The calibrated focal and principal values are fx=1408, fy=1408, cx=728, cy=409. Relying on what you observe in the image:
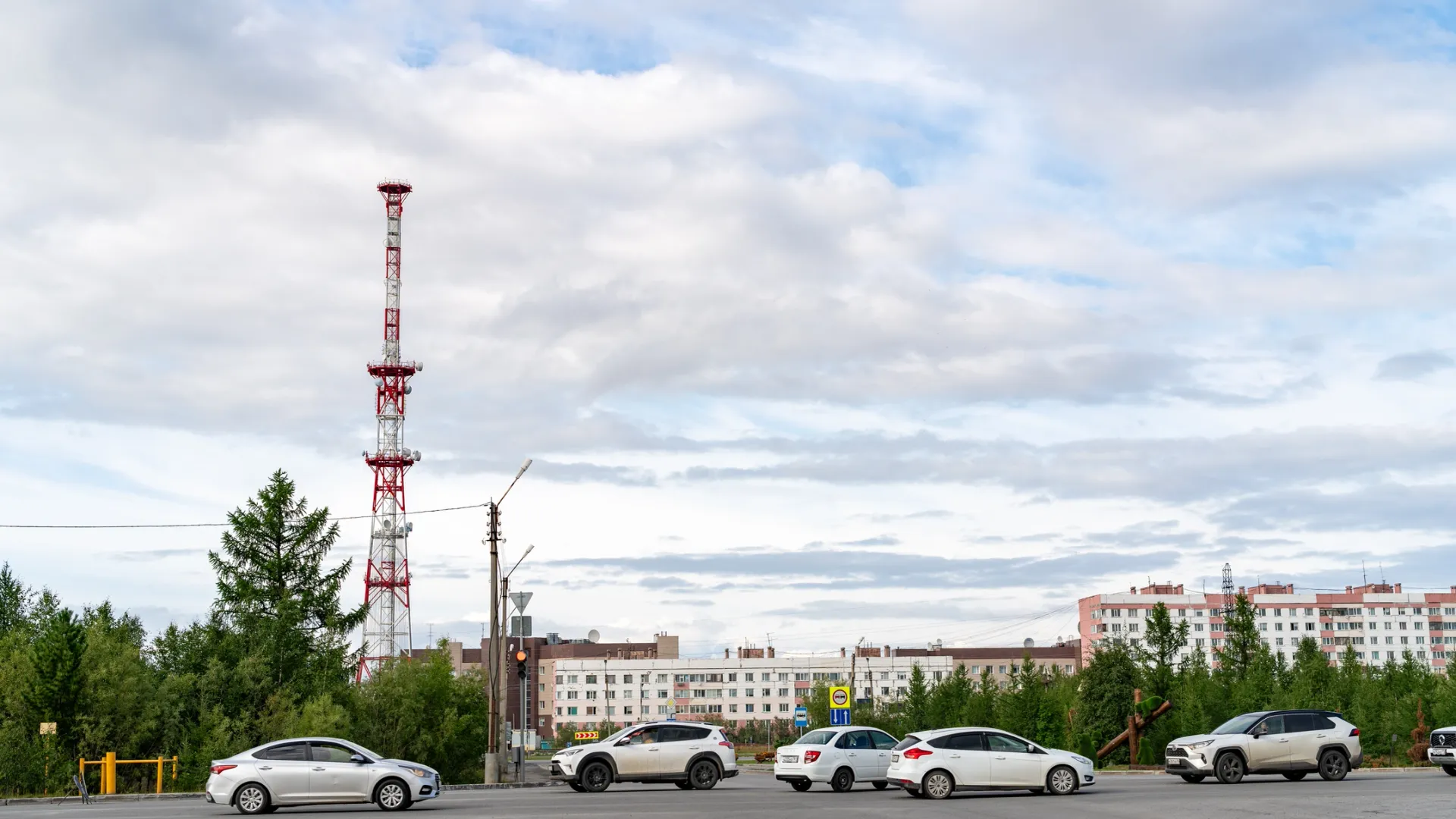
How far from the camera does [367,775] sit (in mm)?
26172

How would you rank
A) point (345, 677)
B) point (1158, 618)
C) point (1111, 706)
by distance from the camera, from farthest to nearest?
point (1158, 618) < point (345, 677) < point (1111, 706)

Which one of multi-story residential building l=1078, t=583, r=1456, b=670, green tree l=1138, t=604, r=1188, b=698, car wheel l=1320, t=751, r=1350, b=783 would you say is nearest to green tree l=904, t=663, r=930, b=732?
green tree l=1138, t=604, r=1188, b=698

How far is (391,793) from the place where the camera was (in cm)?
2608

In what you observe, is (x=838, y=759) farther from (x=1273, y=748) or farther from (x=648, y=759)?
(x=1273, y=748)

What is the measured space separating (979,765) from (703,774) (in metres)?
7.17

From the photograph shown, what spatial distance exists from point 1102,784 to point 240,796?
19.0 meters

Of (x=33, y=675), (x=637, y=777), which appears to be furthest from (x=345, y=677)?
(x=637, y=777)

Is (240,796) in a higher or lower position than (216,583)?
lower

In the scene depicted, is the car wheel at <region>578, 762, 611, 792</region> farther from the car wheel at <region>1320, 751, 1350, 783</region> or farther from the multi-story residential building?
the multi-story residential building

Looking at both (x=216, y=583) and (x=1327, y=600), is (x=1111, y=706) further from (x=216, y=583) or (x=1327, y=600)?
(x=1327, y=600)

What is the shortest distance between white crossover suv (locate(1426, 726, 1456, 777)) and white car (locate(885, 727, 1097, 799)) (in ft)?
35.3

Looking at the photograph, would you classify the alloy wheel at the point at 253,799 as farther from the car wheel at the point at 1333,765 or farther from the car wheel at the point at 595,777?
the car wheel at the point at 1333,765

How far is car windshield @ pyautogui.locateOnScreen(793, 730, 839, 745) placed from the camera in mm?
33272

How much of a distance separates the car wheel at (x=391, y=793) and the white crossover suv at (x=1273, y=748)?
16059mm
